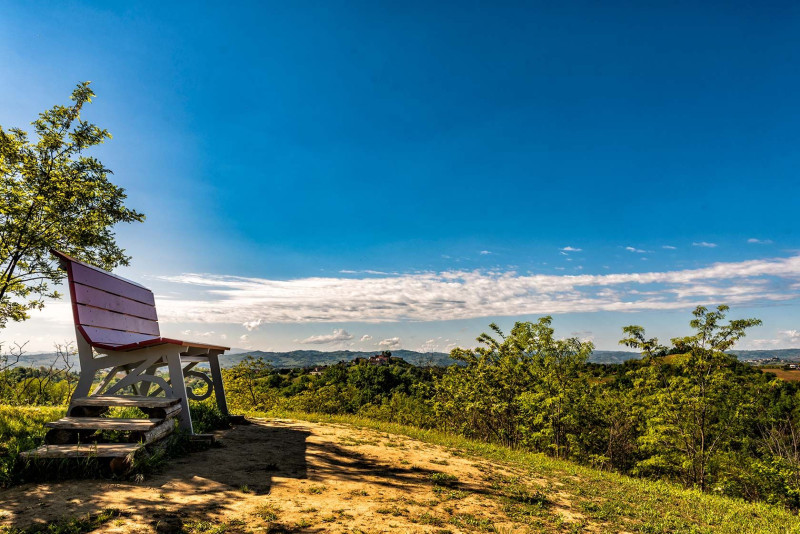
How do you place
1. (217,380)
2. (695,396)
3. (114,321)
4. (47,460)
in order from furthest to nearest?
(695,396) → (217,380) → (114,321) → (47,460)

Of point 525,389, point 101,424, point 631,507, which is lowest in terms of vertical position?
point 525,389

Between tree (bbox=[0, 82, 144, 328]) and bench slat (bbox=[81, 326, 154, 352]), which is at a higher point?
tree (bbox=[0, 82, 144, 328])

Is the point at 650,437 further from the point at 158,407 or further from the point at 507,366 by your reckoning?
the point at 158,407

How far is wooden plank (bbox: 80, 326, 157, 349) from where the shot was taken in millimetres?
5602

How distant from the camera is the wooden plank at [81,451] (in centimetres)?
418

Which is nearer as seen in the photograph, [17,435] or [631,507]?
[17,435]

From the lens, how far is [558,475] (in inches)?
292

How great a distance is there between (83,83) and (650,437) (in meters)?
25.4

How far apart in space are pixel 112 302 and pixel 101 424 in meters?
2.85

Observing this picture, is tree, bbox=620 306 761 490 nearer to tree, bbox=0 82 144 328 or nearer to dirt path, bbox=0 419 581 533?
dirt path, bbox=0 419 581 533

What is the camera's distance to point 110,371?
22.7ft

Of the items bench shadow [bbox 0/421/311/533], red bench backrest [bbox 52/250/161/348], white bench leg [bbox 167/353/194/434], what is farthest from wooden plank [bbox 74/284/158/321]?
bench shadow [bbox 0/421/311/533]

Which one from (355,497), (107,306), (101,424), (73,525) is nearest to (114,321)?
(107,306)

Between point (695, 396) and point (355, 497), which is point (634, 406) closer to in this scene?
point (695, 396)
